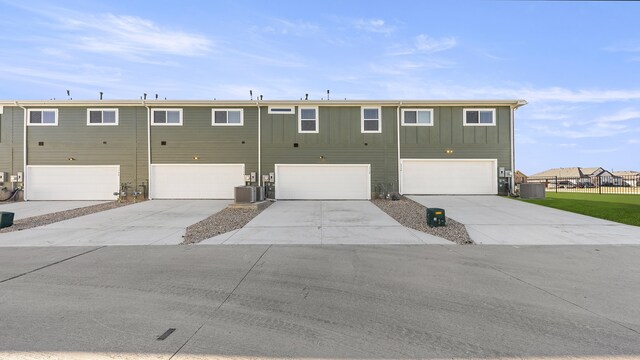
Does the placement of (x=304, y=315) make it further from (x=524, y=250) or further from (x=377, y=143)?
(x=377, y=143)

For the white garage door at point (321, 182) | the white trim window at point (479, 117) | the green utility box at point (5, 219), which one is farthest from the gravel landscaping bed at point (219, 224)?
the white trim window at point (479, 117)

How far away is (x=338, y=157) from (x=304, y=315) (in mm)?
12764

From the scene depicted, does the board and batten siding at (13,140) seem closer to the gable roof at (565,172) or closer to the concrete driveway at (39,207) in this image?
the concrete driveway at (39,207)

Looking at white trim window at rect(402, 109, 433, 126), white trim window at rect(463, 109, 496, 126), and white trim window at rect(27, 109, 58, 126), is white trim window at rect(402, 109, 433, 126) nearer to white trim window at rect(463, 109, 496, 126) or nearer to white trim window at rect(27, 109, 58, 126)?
white trim window at rect(463, 109, 496, 126)

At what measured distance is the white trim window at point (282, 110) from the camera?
625 inches

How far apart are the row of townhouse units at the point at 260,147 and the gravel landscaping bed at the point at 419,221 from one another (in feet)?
9.41

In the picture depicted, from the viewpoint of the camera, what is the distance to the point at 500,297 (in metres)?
3.88

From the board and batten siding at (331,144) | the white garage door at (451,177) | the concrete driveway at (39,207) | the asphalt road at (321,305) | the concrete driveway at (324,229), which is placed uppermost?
the board and batten siding at (331,144)

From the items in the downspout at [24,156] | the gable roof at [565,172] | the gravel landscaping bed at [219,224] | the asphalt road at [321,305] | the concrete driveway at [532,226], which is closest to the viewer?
the asphalt road at [321,305]

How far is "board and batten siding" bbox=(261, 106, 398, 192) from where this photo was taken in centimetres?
1584

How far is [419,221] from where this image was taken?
9555 mm

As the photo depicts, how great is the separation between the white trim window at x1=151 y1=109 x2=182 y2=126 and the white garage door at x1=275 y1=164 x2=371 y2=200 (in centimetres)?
554

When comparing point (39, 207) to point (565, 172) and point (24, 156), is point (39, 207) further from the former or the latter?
point (565, 172)

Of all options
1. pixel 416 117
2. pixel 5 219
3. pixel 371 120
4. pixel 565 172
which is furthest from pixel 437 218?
pixel 565 172
